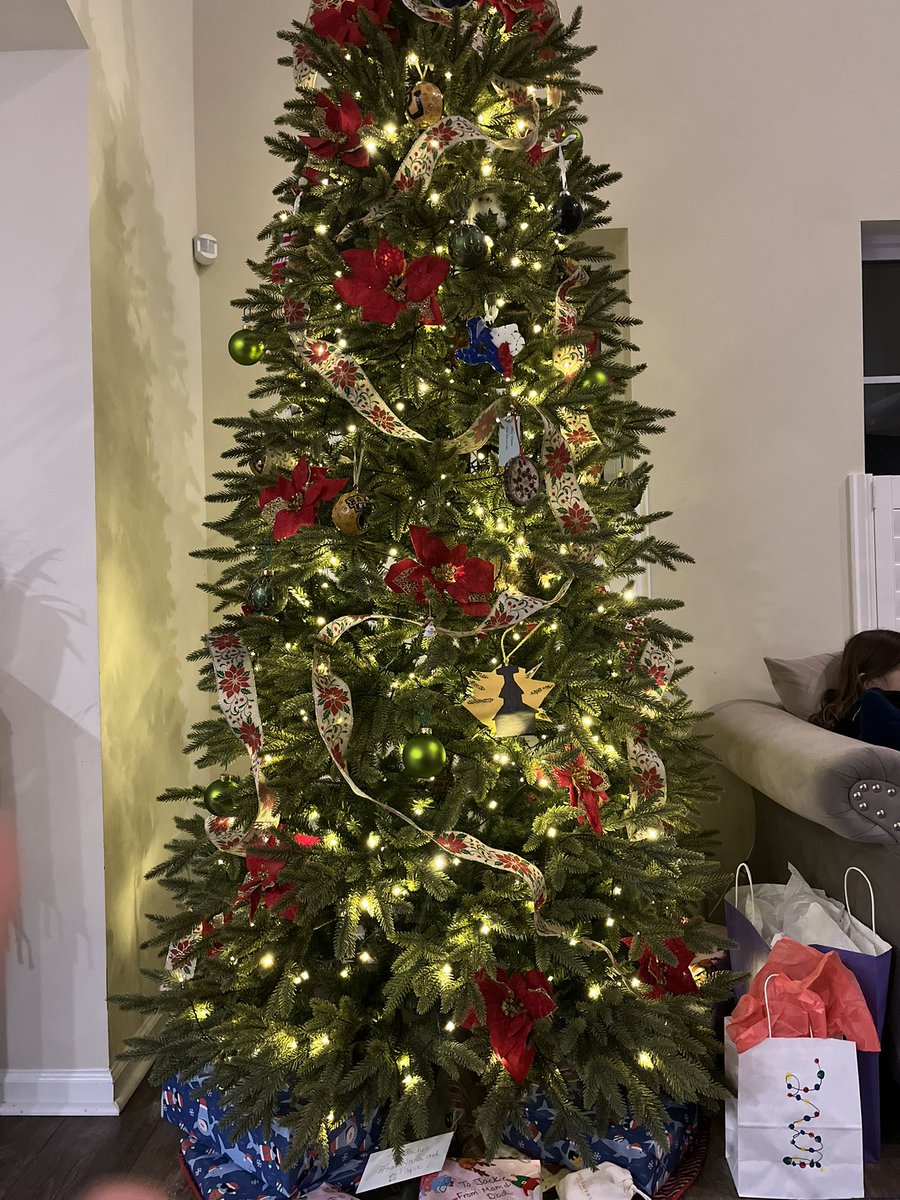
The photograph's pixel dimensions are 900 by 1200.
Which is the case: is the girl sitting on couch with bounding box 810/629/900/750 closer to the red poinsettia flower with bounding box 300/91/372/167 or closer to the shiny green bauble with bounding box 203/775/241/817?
the shiny green bauble with bounding box 203/775/241/817

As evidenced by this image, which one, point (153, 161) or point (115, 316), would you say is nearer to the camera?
point (115, 316)

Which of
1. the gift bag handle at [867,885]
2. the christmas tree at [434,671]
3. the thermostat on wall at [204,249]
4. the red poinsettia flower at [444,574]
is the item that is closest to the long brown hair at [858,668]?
the gift bag handle at [867,885]

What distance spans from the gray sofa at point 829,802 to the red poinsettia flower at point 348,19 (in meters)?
1.65

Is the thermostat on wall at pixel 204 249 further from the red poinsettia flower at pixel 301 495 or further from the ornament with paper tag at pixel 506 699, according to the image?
the ornament with paper tag at pixel 506 699

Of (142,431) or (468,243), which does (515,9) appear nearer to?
(468,243)

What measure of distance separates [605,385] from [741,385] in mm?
1339

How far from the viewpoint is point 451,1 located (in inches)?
66.0

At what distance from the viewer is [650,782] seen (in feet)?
6.08

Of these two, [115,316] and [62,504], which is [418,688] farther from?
[115,316]

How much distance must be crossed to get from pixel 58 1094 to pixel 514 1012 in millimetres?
1125

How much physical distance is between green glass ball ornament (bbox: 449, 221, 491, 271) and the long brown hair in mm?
1558

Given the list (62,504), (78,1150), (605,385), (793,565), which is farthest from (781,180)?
(78,1150)

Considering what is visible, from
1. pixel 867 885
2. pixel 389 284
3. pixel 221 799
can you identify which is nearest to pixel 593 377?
pixel 389 284

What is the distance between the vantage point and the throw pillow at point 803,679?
269cm
